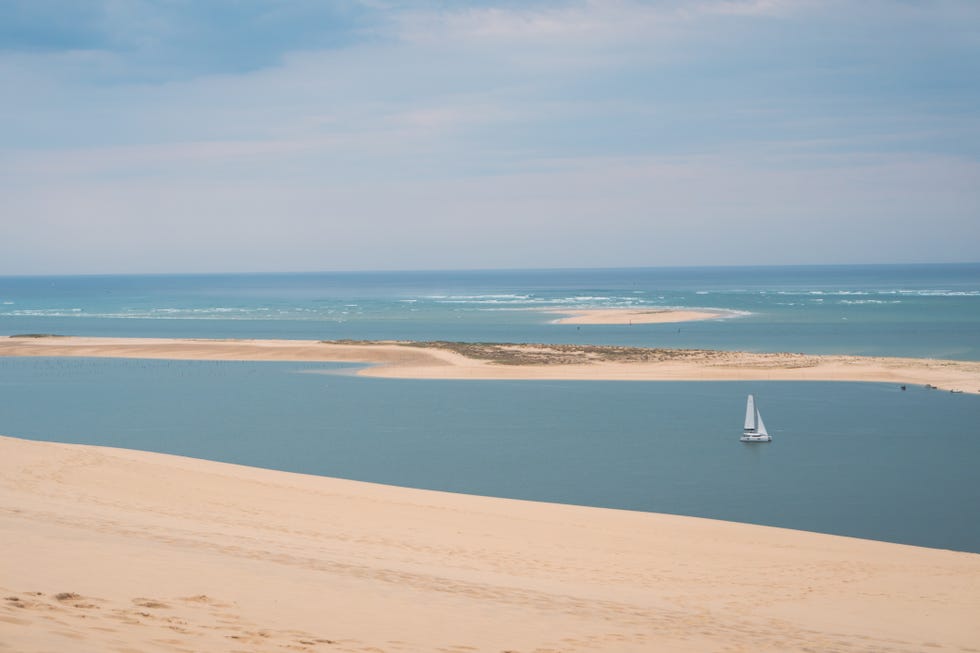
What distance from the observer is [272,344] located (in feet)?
217

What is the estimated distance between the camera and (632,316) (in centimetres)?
10206

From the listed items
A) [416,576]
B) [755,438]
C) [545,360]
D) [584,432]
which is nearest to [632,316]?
[545,360]

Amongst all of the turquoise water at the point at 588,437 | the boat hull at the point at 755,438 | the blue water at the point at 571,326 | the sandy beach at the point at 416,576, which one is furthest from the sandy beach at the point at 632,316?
the sandy beach at the point at 416,576

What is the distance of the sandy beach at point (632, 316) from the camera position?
9531 cm

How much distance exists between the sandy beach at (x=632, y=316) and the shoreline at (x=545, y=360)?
3400 cm

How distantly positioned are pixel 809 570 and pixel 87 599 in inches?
451

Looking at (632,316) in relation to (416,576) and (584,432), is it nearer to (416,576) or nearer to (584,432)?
(584,432)

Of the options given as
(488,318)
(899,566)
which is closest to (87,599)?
(899,566)

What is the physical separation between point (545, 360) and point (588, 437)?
79.9ft

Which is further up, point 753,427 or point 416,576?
point 416,576

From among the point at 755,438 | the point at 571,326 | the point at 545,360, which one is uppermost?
the point at 571,326

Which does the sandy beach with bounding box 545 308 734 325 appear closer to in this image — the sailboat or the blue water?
the blue water

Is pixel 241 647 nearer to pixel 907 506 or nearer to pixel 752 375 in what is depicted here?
pixel 907 506

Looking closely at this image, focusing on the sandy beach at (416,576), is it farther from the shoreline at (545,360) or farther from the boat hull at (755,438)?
the shoreline at (545,360)
